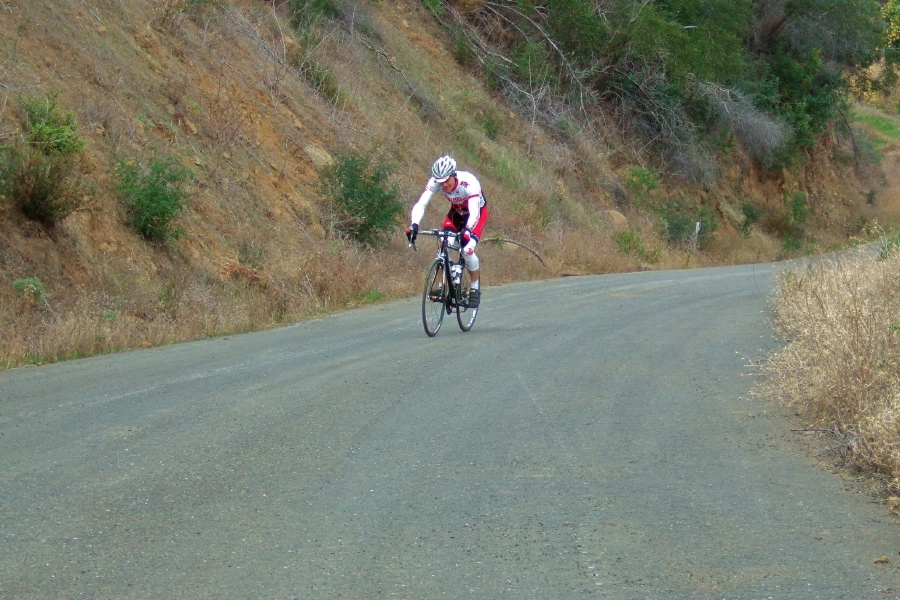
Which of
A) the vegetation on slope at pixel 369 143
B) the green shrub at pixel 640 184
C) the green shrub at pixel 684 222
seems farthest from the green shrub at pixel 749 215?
the green shrub at pixel 640 184

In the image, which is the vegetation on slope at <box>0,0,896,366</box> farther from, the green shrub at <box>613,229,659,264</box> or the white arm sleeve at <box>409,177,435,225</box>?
the white arm sleeve at <box>409,177,435,225</box>

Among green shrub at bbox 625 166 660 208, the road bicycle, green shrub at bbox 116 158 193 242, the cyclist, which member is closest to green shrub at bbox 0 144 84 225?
green shrub at bbox 116 158 193 242

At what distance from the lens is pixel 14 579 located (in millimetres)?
4645

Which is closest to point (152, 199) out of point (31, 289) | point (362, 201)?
point (31, 289)

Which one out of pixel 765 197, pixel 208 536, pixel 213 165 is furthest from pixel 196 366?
pixel 765 197

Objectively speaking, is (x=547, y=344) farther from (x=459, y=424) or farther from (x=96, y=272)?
(x=96, y=272)

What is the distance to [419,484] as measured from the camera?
613 cm

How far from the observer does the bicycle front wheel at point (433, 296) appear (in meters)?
11.6

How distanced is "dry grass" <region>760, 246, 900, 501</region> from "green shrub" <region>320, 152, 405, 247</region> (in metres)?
10.9

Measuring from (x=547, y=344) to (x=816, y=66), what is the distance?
33.2 meters

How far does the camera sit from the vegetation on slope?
12891mm

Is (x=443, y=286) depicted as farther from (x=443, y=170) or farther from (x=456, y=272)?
(x=443, y=170)

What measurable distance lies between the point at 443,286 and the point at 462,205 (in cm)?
104

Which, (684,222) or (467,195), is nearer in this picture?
(467,195)
